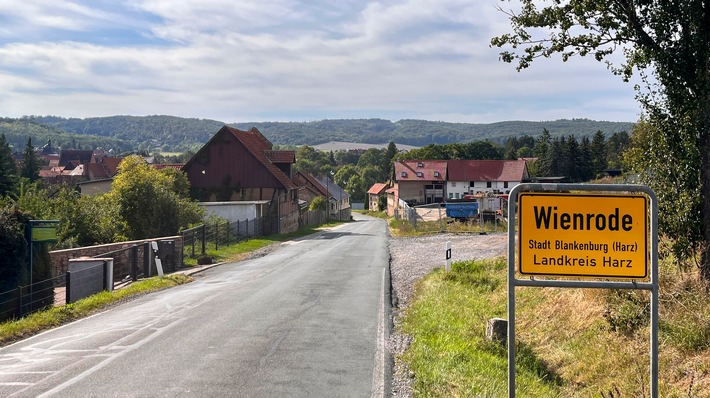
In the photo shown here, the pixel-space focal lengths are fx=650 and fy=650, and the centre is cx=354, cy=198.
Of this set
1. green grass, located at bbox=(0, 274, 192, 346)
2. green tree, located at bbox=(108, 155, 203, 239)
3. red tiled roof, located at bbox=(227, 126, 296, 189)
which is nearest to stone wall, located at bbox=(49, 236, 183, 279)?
green grass, located at bbox=(0, 274, 192, 346)

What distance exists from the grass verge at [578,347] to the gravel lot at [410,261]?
0.85ft

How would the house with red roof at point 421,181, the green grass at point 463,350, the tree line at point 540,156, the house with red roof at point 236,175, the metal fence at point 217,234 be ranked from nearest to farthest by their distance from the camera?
the green grass at point 463,350 < the metal fence at point 217,234 < the house with red roof at point 236,175 < the tree line at point 540,156 < the house with red roof at point 421,181

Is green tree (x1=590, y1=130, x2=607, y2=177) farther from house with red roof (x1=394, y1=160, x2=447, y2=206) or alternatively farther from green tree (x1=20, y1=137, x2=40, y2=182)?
green tree (x1=20, y1=137, x2=40, y2=182)

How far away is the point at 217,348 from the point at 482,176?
90165 mm

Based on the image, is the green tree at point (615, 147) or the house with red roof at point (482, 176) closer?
the house with red roof at point (482, 176)

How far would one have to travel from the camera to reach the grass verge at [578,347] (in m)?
8.03

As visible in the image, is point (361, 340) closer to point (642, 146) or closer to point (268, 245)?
point (642, 146)

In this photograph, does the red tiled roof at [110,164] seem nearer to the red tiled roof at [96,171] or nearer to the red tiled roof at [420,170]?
the red tiled roof at [96,171]

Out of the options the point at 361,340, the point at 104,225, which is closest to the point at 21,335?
the point at 361,340

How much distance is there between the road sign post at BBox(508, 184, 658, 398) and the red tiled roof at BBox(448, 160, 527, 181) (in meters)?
92.3

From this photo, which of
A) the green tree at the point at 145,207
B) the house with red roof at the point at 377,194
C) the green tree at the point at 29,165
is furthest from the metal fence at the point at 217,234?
the house with red roof at the point at 377,194

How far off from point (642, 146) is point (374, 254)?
20.4 meters

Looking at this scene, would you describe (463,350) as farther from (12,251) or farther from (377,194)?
(377,194)

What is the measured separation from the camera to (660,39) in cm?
1040
